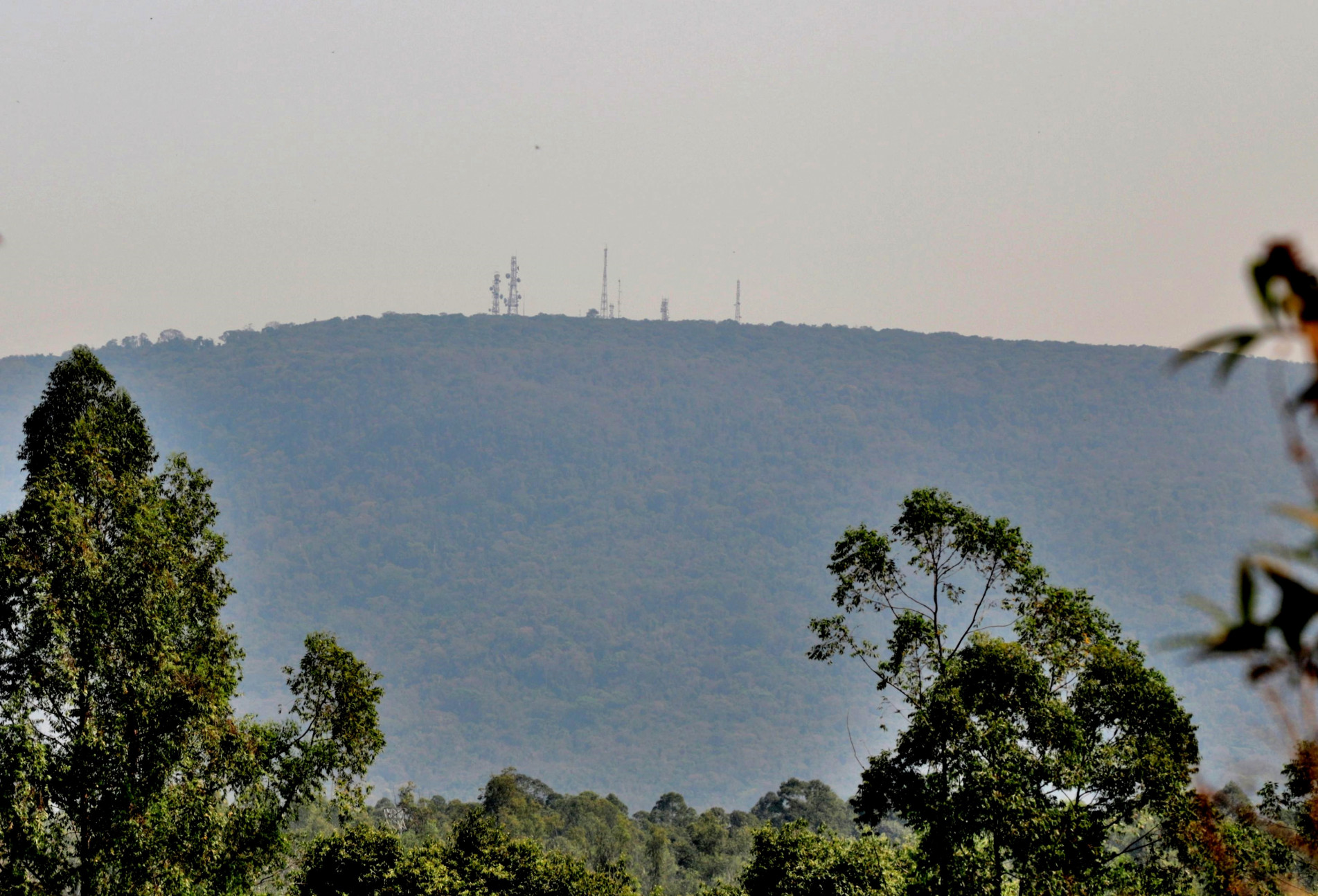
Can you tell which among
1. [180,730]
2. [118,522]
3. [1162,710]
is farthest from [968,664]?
[118,522]

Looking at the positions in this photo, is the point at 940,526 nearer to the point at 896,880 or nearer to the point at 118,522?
the point at 896,880

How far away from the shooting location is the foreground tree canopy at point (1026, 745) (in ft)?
53.4

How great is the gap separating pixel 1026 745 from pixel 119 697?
43.9 feet

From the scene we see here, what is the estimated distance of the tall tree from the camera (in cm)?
1759

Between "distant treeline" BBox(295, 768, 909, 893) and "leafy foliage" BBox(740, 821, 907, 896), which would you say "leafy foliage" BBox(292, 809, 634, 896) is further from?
"distant treeline" BBox(295, 768, 909, 893)

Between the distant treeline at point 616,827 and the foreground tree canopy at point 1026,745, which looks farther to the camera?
the distant treeline at point 616,827

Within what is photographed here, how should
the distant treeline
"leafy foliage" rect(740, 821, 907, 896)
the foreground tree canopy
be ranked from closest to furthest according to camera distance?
the foreground tree canopy → "leafy foliage" rect(740, 821, 907, 896) → the distant treeline

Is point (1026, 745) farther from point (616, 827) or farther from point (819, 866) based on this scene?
point (616, 827)

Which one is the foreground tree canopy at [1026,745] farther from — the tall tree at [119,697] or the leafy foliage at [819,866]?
the tall tree at [119,697]

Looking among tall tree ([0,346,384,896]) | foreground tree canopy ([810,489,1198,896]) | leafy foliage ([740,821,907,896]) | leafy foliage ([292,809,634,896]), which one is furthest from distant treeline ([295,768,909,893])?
foreground tree canopy ([810,489,1198,896])

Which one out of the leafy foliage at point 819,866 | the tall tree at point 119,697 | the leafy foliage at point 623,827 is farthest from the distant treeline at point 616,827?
the tall tree at point 119,697

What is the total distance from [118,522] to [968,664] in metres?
13.1

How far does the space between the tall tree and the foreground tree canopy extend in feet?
30.9

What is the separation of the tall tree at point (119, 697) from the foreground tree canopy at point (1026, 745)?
371 inches
